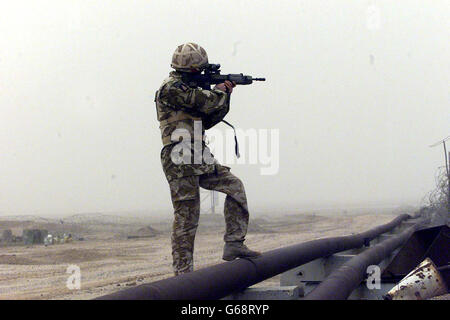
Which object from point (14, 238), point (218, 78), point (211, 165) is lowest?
point (14, 238)

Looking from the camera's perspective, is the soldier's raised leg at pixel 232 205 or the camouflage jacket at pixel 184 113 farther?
the soldier's raised leg at pixel 232 205

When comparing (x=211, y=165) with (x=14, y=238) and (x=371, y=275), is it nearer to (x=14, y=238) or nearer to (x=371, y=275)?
(x=371, y=275)

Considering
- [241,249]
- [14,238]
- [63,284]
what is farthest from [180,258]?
[14,238]

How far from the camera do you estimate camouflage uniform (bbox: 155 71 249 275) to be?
4.41 m

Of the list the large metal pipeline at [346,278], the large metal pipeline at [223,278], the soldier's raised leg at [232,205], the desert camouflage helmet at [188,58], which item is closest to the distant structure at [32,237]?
the large metal pipeline at [346,278]

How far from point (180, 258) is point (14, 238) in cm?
2221

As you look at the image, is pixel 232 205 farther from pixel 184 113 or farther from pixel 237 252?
pixel 184 113

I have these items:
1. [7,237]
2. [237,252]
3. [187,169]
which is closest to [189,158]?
[187,169]

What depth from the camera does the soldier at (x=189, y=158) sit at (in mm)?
4434

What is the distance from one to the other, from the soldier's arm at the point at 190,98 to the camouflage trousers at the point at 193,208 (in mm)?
463

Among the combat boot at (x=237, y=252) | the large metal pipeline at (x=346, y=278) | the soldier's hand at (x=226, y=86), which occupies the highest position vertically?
the soldier's hand at (x=226, y=86)

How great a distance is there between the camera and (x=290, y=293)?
389 cm

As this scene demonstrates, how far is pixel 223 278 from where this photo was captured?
3580mm

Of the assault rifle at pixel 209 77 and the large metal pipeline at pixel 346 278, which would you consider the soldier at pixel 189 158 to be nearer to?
the assault rifle at pixel 209 77
